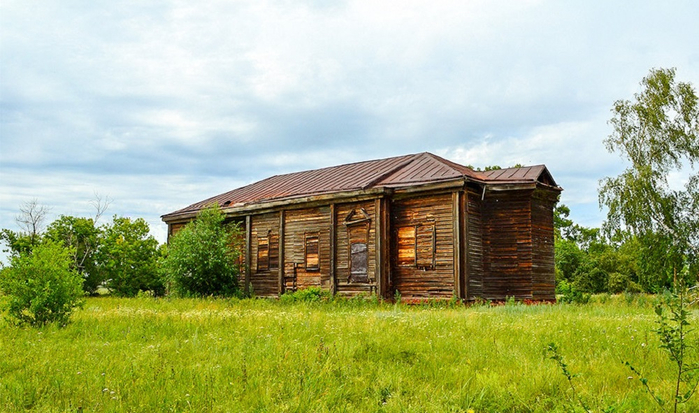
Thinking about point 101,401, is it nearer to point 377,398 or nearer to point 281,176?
point 377,398

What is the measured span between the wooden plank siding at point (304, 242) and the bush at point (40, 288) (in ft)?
39.0

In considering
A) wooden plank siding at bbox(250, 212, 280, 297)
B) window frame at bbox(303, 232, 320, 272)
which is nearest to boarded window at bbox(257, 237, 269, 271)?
wooden plank siding at bbox(250, 212, 280, 297)

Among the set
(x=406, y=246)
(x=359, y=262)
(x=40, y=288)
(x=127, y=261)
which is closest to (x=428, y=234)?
(x=406, y=246)

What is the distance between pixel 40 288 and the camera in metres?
11.0

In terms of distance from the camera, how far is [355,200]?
2147cm

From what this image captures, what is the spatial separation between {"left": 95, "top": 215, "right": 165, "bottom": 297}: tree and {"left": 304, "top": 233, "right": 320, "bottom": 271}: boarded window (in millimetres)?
12347

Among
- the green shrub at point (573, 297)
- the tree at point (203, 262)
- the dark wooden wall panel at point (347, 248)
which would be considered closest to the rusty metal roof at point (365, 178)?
the dark wooden wall panel at point (347, 248)

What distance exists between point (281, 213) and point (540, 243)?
1031cm

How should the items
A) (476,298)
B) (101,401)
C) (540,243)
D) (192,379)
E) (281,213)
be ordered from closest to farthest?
(101,401) → (192,379) → (476,298) → (540,243) → (281,213)

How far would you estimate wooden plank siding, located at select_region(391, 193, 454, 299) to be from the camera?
63.0 feet

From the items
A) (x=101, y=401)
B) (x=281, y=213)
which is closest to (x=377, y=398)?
(x=101, y=401)

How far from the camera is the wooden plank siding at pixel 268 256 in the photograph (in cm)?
2455

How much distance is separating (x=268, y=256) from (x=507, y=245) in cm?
1014

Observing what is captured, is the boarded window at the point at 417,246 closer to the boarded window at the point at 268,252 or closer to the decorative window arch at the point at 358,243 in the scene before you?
the decorative window arch at the point at 358,243
